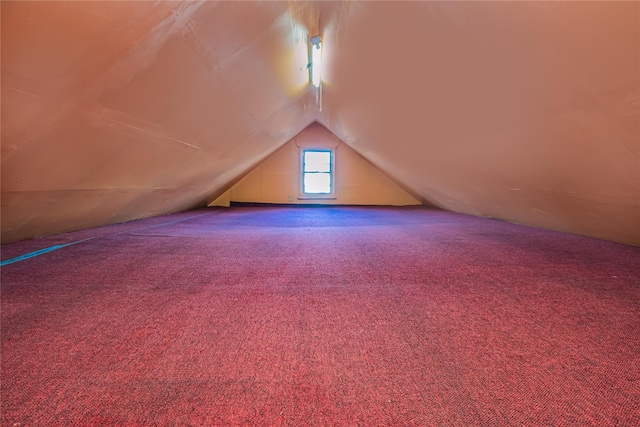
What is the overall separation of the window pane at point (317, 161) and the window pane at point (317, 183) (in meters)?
0.13

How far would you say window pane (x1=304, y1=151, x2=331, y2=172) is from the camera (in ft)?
24.4

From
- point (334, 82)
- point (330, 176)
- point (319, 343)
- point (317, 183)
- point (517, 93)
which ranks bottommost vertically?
point (319, 343)

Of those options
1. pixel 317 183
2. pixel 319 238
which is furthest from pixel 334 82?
pixel 317 183

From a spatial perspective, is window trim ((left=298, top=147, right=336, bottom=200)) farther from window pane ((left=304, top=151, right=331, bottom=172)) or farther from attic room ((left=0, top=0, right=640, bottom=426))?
attic room ((left=0, top=0, right=640, bottom=426))

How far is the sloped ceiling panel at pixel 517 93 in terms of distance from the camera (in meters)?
1.43

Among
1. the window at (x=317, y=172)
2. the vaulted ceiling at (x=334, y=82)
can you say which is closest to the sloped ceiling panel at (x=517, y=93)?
the vaulted ceiling at (x=334, y=82)

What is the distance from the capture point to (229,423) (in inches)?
24.3

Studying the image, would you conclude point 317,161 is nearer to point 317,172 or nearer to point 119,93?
point 317,172

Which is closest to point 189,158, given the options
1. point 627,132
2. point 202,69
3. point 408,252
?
point 202,69

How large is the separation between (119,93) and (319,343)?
6.34ft

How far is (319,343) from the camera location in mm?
936

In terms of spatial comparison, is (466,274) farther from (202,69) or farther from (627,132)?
(202,69)

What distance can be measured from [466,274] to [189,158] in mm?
3108

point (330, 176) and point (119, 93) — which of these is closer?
point (119, 93)
